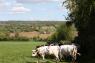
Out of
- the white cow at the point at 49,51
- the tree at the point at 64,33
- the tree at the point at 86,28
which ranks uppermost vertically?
the tree at the point at 86,28

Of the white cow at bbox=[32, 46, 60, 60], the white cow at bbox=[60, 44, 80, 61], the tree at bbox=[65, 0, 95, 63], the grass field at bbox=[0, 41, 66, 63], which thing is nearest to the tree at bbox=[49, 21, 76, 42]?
the grass field at bbox=[0, 41, 66, 63]

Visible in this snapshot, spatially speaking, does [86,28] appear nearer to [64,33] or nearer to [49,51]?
[49,51]

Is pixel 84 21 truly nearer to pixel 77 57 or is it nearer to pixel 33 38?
pixel 77 57

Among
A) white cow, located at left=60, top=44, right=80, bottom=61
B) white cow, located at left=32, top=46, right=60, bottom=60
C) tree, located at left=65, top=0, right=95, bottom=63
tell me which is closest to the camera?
white cow, located at left=60, top=44, right=80, bottom=61

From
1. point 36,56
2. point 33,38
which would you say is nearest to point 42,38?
point 33,38

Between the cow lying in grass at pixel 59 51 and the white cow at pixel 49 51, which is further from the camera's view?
the white cow at pixel 49 51

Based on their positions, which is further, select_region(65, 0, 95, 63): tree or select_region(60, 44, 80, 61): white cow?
select_region(65, 0, 95, 63): tree

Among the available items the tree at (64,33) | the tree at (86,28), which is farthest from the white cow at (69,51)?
the tree at (64,33)

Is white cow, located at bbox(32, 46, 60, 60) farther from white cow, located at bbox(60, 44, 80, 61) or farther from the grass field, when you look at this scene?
the grass field

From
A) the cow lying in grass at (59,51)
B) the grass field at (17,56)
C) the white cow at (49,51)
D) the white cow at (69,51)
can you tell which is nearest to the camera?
the white cow at (69,51)

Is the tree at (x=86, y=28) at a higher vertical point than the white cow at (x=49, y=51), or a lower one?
higher

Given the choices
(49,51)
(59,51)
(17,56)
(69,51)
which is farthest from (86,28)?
(17,56)

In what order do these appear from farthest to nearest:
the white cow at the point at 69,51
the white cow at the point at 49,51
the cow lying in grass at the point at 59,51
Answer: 1. the white cow at the point at 49,51
2. the cow lying in grass at the point at 59,51
3. the white cow at the point at 69,51

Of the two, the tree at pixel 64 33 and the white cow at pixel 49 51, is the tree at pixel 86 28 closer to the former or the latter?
the white cow at pixel 49 51
